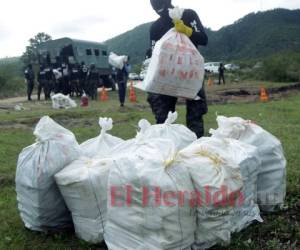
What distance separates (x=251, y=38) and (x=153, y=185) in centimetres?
7580

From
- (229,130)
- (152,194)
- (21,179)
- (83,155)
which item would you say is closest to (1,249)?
(21,179)

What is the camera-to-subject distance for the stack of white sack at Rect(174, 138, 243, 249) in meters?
2.66

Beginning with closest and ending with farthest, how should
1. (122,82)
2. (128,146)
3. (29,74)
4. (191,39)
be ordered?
(128,146), (191,39), (122,82), (29,74)

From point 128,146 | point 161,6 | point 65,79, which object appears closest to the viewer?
point 128,146

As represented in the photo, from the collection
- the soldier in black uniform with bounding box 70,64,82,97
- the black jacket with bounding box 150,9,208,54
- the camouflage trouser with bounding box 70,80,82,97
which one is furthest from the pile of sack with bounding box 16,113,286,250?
the camouflage trouser with bounding box 70,80,82,97

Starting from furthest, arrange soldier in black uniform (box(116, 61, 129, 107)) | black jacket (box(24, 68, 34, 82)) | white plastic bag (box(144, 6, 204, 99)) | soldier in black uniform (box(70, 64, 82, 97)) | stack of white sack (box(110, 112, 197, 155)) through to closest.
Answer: soldier in black uniform (box(70, 64, 82, 97)), black jacket (box(24, 68, 34, 82)), soldier in black uniform (box(116, 61, 129, 107)), white plastic bag (box(144, 6, 204, 99)), stack of white sack (box(110, 112, 197, 155))

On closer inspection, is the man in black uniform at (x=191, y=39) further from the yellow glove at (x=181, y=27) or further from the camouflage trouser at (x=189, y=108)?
the yellow glove at (x=181, y=27)

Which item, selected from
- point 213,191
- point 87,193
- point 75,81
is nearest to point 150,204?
point 213,191

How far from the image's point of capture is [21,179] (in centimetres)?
313

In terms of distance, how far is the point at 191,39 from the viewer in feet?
13.8

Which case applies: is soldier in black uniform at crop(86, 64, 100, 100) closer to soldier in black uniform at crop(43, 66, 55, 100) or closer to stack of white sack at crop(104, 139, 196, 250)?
soldier in black uniform at crop(43, 66, 55, 100)

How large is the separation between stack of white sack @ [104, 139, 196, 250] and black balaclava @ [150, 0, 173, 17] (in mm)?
1938

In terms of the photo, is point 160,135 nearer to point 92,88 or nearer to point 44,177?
point 44,177

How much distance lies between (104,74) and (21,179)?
19.4 metres
